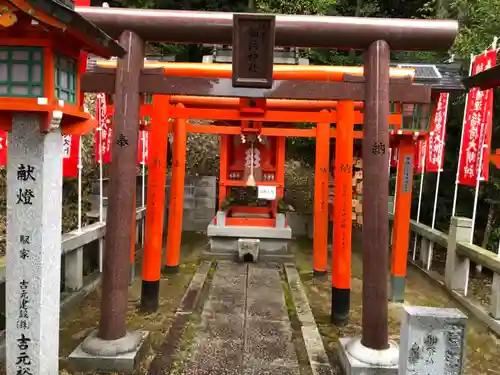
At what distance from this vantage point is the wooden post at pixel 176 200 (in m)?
9.07

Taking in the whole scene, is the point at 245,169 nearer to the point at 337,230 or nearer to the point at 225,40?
the point at 337,230

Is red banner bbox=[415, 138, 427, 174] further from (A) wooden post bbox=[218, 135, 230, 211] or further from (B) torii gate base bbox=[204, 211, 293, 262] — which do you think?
(A) wooden post bbox=[218, 135, 230, 211]

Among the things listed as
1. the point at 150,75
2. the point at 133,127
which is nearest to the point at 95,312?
the point at 133,127

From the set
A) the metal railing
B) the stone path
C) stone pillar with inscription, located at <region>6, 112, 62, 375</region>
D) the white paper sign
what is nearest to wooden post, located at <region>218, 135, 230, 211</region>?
the white paper sign

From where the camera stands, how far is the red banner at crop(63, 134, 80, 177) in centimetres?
663

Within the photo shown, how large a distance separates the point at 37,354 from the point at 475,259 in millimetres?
6777

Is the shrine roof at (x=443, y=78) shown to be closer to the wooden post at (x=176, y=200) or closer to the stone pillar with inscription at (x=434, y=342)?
the wooden post at (x=176, y=200)

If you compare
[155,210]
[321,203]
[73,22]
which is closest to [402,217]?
[321,203]

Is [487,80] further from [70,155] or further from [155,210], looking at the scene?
[70,155]

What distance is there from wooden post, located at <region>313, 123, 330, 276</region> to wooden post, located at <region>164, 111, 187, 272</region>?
3.02 meters

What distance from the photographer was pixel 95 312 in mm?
6480

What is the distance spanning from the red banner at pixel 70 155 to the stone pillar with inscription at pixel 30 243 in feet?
10.1

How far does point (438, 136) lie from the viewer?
8734mm

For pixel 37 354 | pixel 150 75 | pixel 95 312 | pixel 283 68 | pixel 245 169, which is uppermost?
pixel 283 68
